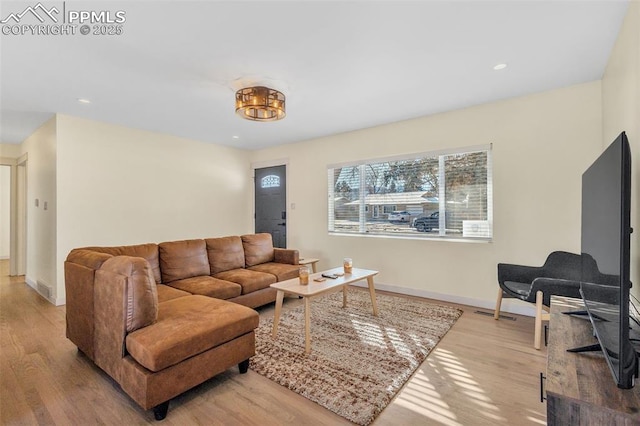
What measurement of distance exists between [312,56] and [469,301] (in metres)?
3.30

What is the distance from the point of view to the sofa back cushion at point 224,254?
3.64 m

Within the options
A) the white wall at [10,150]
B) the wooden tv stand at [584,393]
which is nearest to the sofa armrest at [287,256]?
the wooden tv stand at [584,393]

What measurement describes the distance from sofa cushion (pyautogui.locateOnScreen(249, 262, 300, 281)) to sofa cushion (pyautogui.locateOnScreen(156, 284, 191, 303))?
1.15 m

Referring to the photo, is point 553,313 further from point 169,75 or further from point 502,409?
point 169,75

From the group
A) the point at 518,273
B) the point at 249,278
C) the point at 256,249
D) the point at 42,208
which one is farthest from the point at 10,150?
the point at 518,273

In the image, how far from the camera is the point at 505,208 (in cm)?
341

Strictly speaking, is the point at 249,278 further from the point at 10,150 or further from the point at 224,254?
the point at 10,150

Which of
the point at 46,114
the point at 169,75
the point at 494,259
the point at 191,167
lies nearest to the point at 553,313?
the point at 494,259

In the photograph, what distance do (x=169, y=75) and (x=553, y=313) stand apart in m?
3.63

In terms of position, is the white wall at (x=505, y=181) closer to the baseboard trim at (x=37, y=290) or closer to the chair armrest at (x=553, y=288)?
the chair armrest at (x=553, y=288)

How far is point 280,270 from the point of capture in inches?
150

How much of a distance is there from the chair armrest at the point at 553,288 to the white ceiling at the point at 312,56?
6.29 feet

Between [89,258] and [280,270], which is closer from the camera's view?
[89,258]

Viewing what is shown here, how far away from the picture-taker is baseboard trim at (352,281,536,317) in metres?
3.29
